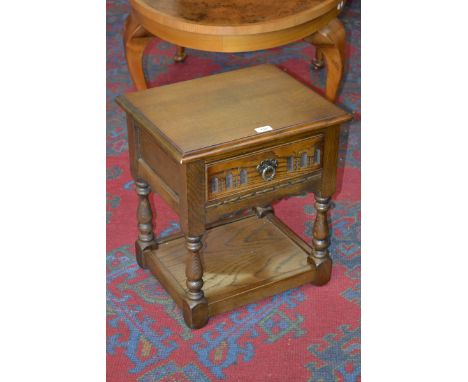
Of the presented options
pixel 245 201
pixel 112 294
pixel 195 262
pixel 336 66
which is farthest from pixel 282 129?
pixel 336 66

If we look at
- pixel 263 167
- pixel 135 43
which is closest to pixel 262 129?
pixel 263 167

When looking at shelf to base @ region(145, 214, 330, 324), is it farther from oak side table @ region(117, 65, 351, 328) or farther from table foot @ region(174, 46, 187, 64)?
table foot @ region(174, 46, 187, 64)

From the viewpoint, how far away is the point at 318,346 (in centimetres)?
276

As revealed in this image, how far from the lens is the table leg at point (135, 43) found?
11.4 ft

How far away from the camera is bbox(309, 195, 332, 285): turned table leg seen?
2.86m

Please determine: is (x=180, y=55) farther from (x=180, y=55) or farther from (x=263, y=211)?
(x=263, y=211)

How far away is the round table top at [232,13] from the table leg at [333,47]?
21 cm

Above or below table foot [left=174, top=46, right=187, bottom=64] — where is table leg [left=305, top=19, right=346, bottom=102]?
above

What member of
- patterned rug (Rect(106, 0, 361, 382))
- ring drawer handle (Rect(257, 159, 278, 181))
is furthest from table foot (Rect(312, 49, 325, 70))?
ring drawer handle (Rect(257, 159, 278, 181))

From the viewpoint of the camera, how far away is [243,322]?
2861 mm

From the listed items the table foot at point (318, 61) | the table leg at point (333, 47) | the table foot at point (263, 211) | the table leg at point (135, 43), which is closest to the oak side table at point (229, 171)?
the table foot at point (263, 211)

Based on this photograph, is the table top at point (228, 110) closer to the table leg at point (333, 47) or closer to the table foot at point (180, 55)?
the table leg at point (333, 47)

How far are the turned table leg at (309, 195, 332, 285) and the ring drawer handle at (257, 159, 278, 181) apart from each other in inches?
11.7

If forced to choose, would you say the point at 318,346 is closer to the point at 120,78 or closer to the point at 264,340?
the point at 264,340
